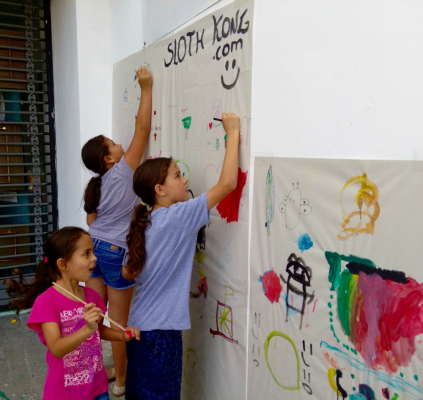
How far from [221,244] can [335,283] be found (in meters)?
0.71

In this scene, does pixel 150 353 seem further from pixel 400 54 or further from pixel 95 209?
pixel 400 54

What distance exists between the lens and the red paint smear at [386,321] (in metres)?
1.18

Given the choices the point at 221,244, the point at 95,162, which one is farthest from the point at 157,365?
the point at 95,162

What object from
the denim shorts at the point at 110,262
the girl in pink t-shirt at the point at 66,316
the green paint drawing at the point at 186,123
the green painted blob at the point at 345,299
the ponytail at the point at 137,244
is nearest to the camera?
the green painted blob at the point at 345,299

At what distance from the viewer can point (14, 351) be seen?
311cm

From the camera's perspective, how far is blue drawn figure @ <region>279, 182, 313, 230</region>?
1.52 m

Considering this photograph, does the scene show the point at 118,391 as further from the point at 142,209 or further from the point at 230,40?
the point at 230,40

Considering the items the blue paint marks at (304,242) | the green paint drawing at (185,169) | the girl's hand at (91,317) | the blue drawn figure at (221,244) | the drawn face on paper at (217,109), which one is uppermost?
the drawn face on paper at (217,109)

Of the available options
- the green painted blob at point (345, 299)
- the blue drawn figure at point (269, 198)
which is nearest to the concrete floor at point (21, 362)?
the blue drawn figure at point (269, 198)

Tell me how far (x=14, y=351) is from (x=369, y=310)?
279 cm

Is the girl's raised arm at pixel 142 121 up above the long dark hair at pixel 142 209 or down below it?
above

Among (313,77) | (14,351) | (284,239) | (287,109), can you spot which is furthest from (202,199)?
(14,351)

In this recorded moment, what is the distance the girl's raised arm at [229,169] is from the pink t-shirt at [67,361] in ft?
2.34

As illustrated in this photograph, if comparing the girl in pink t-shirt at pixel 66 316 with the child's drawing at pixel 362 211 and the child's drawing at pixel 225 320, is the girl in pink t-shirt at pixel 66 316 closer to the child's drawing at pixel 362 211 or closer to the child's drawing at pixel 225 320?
the child's drawing at pixel 225 320
